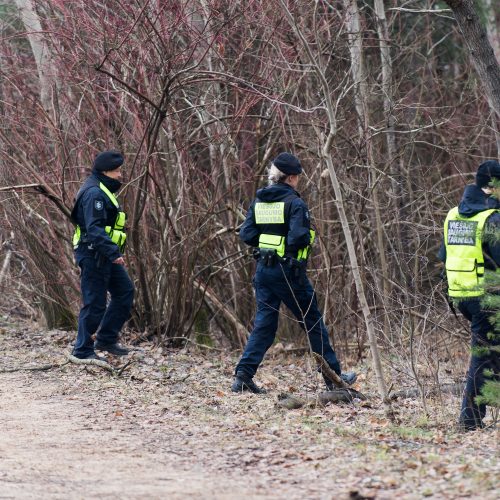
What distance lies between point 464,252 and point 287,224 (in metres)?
1.82

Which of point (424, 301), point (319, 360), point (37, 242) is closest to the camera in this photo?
point (319, 360)

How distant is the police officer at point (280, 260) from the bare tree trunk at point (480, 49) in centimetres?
176

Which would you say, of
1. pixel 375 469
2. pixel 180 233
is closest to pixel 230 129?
pixel 180 233

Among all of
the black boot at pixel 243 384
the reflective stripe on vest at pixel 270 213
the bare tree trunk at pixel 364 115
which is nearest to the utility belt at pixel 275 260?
the reflective stripe on vest at pixel 270 213

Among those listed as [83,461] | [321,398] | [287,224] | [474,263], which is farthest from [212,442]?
[287,224]

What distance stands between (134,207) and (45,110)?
5.84 feet

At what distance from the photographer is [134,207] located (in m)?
11.8

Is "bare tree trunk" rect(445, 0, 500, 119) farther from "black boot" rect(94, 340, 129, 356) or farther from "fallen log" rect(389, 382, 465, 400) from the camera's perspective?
"black boot" rect(94, 340, 129, 356)

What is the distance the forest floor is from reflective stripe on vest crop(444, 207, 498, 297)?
111 cm

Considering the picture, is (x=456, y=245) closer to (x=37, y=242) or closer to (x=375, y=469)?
(x=375, y=469)

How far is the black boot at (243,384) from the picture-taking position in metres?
9.29

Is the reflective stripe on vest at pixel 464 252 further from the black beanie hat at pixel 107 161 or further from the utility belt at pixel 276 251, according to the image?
the black beanie hat at pixel 107 161

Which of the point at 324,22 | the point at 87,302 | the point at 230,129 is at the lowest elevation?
the point at 87,302

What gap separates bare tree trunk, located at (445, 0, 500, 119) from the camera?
8.27 metres
